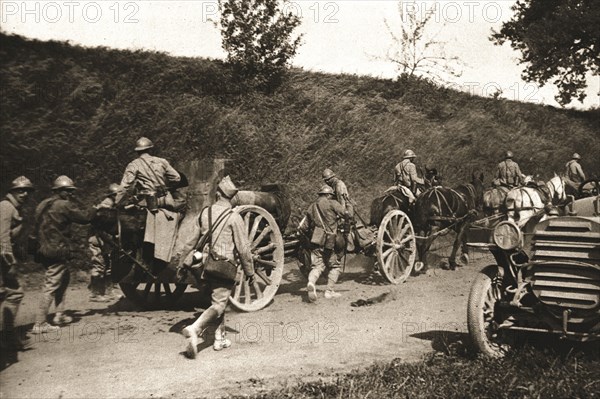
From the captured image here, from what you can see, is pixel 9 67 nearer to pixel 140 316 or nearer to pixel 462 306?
pixel 140 316

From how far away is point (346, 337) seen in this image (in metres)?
6.98

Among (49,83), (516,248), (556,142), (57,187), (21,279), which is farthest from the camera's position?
(556,142)

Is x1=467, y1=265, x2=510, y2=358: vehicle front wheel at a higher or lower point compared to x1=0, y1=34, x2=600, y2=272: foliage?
lower

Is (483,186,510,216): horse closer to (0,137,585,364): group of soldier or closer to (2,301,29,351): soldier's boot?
(0,137,585,364): group of soldier

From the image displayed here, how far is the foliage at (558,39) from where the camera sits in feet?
73.7

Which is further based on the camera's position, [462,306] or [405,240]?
[405,240]

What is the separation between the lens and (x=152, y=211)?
24.4ft

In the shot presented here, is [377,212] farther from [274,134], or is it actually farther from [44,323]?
[274,134]

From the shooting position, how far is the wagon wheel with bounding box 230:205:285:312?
805 cm

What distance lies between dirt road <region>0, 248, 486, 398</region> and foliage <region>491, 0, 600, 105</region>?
17.5m

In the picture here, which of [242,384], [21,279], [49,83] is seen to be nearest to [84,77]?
[49,83]

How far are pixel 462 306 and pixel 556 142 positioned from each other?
22.5 metres

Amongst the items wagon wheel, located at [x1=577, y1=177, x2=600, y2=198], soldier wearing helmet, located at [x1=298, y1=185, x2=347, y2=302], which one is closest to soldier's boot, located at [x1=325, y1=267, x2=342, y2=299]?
soldier wearing helmet, located at [x1=298, y1=185, x2=347, y2=302]

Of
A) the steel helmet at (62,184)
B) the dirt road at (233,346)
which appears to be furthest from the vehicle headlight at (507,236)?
the steel helmet at (62,184)
